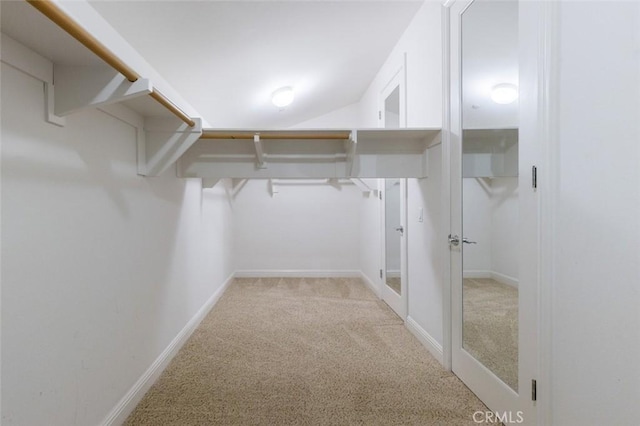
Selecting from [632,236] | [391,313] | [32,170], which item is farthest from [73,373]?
[391,313]

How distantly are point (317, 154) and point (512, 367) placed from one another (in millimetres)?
1765

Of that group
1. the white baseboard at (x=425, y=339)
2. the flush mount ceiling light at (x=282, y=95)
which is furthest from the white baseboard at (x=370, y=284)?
the flush mount ceiling light at (x=282, y=95)

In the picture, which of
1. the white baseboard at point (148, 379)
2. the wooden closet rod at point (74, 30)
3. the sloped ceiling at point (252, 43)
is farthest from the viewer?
the sloped ceiling at point (252, 43)

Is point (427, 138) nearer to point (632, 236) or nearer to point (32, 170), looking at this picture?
Result: point (632, 236)

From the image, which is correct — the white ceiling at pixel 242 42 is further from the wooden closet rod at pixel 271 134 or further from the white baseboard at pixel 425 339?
the white baseboard at pixel 425 339

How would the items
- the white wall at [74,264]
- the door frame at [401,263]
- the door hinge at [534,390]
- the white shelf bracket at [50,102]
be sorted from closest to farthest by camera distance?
1. the white wall at [74,264]
2. the white shelf bracket at [50,102]
3. the door hinge at [534,390]
4. the door frame at [401,263]

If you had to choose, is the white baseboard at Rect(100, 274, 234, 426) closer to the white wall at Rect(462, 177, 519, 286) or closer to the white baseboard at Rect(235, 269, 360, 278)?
the white baseboard at Rect(235, 269, 360, 278)

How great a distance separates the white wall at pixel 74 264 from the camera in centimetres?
103

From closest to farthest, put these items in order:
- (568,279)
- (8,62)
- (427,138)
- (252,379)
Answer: (8,62), (568,279), (252,379), (427,138)

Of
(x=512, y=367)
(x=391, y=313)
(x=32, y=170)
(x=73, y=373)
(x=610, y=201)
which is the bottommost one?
(x=391, y=313)

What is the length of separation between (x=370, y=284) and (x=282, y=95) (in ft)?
8.56

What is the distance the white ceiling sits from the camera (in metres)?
1.40

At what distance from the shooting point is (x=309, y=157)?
→ 2.46 m

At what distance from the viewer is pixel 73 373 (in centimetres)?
127
